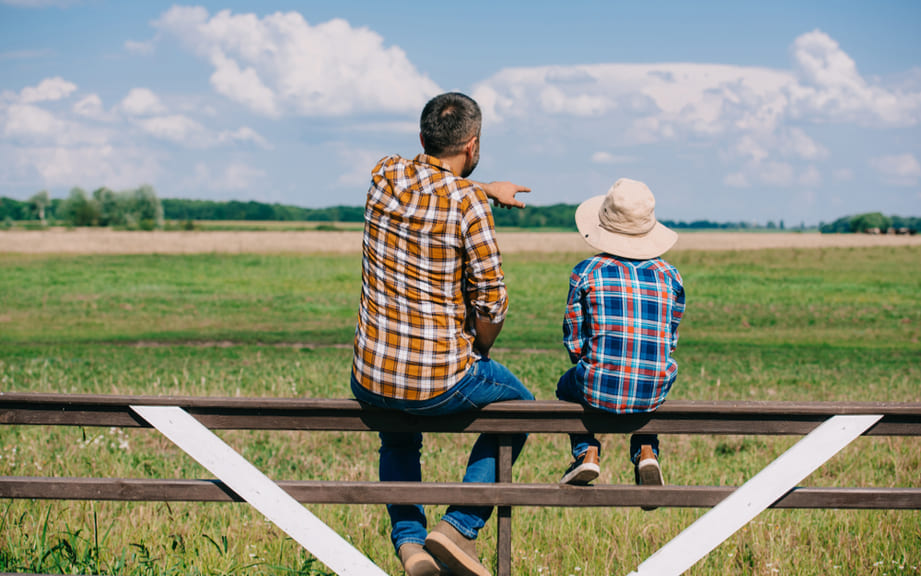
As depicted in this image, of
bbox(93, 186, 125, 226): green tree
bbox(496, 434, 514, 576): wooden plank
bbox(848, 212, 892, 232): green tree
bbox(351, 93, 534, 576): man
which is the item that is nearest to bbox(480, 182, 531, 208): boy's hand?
bbox(351, 93, 534, 576): man

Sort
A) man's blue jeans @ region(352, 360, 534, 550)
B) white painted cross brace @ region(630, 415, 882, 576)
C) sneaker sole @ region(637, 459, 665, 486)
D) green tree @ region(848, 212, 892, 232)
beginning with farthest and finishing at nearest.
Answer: green tree @ region(848, 212, 892, 232)
sneaker sole @ region(637, 459, 665, 486)
man's blue jeans @ region(352, 360, 534, 550)
white painted cross brace @ region(630, 415, 882, 576)

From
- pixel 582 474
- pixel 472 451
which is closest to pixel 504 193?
pixel 472 451

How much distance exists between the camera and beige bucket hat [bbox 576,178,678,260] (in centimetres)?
314

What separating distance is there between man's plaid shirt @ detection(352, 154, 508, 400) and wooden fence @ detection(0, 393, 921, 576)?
0.59ft

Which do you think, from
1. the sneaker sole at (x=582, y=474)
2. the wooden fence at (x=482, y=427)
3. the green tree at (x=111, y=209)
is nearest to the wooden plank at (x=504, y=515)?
the wooden fence at (x=482, y=427)

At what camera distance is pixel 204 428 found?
Result: 109 inches

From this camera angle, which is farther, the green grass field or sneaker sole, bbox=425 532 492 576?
the green grass field

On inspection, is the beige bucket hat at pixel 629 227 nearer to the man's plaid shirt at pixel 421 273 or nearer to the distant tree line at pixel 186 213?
the man's plaid shirt at pixel 421 273

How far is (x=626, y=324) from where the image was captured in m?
3.04

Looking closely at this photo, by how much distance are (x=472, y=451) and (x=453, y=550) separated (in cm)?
39

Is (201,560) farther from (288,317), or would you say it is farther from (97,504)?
(288,317)

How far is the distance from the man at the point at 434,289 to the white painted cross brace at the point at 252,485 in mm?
323

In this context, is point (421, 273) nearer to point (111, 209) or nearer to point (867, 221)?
point (111, 209)

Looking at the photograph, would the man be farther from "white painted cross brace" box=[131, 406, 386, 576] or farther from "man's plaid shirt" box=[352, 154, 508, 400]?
"white painted cross brace" box=[131, 406, 386, 576]
